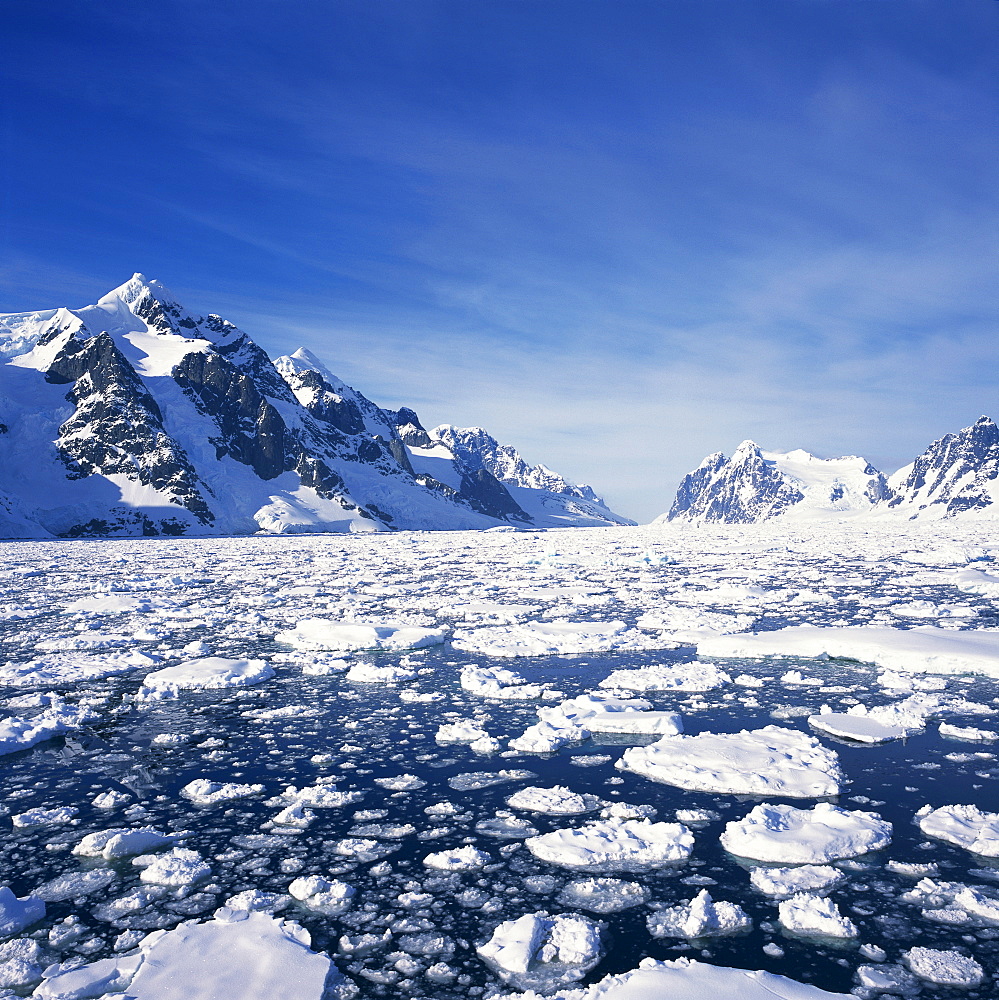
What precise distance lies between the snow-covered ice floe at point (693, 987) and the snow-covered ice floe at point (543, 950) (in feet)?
0.69

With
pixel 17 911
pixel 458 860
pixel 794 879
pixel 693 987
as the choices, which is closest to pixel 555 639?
pixel 458 860

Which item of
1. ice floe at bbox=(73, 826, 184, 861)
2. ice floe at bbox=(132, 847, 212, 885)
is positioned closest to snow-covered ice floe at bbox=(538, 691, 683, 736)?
ice floe at bbox=(132, 847, 212, 885)

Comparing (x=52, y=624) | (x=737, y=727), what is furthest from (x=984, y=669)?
(x=52, y=624)

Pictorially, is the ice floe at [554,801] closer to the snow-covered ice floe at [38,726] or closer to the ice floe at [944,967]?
the ice floe at [944,967]

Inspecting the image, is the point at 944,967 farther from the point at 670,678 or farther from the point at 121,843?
the point at 670,678

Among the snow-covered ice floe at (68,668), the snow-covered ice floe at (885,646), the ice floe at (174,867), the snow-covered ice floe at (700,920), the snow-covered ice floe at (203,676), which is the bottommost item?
the snow-covered ice floe at (68,668)

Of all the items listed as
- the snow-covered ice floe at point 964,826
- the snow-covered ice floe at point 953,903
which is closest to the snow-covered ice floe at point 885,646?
the snow-covered ice floe at point 964,826

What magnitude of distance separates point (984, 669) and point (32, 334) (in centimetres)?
17732

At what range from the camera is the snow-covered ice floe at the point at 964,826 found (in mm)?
6379

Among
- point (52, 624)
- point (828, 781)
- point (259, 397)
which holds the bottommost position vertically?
point (52, 624)

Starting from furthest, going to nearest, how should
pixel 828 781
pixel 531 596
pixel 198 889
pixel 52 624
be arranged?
1. pixel 531 596
2. pixel 52 624
3. pixel 828 781
4. pixel 198 889

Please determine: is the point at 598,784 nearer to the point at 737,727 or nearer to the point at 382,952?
the point at 737,727

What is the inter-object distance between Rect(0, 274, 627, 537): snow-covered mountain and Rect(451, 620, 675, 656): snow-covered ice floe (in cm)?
9053

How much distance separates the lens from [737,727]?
1020 centimetres
